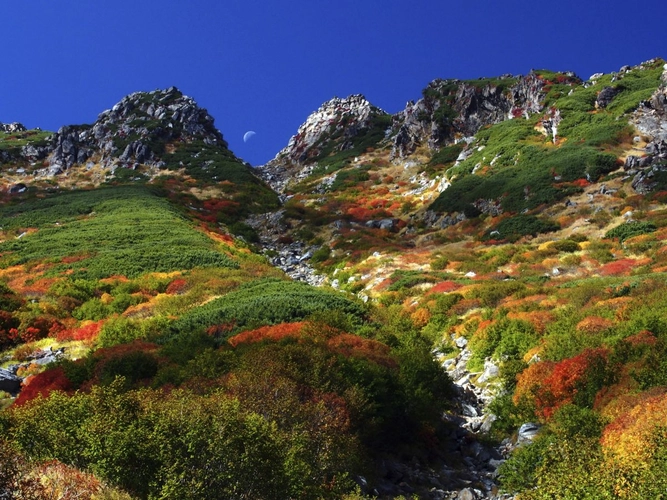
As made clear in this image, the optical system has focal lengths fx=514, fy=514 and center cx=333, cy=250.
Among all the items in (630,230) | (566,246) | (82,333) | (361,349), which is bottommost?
(361,349)

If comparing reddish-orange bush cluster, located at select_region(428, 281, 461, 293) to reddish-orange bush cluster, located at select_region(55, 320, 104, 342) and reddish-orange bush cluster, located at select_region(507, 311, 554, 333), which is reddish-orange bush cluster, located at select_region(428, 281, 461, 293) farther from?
reddish-orange bush cluster, located at select_region(55, 320, 104, 342)

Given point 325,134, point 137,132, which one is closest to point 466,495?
point 137,132

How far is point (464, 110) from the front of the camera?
304 ft

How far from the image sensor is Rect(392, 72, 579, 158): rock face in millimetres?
86356

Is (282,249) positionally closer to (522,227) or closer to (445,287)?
(522,227)

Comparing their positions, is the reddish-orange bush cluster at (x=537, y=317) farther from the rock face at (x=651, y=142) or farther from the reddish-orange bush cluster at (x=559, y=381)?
the rock face at (x=651, y=142)

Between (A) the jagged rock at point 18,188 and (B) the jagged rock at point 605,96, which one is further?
(A) the jagged rock at point 18,188

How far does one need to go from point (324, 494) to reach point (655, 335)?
396 inches

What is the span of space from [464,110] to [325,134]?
40620 millimetres

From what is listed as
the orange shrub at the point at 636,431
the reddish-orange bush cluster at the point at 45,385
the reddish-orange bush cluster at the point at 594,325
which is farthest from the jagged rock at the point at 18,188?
the orange shrub at the point at 636,431

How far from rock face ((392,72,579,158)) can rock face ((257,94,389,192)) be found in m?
18.8

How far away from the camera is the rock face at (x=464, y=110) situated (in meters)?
86.4

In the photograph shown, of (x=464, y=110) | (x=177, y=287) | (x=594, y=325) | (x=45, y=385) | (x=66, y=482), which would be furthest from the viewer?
(x=464, y=110)

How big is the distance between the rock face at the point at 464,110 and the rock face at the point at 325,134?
61.7 ft
